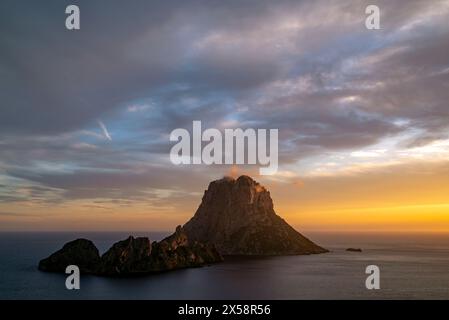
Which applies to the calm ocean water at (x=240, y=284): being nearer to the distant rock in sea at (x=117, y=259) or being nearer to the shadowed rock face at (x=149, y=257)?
the distant rock in sea at (x=117, y=259)

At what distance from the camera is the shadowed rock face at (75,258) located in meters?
148

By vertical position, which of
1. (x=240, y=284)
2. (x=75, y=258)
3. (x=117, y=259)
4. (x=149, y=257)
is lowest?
(x=240, y=284)

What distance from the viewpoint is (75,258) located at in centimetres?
14950

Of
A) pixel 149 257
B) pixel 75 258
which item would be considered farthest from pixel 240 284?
pixel 75 258

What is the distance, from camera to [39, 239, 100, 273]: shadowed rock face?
148 m

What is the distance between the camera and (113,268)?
143m

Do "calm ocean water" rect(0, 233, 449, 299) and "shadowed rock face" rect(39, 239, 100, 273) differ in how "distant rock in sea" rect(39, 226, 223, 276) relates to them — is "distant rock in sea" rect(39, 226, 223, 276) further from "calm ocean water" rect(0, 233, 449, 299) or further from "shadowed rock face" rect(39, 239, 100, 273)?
"calm ocean water" rect(0, 233, 449, 299)

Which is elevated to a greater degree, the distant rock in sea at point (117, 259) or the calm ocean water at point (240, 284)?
the distant rock in sea at point (117, 259)

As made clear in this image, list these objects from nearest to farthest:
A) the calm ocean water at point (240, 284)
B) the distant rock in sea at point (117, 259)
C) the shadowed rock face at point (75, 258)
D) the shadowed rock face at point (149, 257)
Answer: the calm ocean water at point (240, 284), the distant rock in sea at point (117, 259), the shadowed rock face at point (149, 257), the shadowed rock face at point (75, 258)

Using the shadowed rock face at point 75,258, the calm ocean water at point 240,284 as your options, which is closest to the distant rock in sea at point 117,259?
the shadowed rock face at point 75,258

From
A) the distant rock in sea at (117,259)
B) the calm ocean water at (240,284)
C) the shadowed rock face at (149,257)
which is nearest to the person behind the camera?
the calm ocean water at (240,284)

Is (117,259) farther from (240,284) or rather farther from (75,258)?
(240,284)
